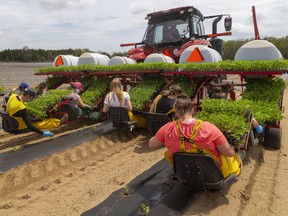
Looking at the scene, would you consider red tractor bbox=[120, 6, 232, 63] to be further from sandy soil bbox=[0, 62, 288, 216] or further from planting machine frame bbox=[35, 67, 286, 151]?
sandy soil bbox=[0, 62, 288, 216]

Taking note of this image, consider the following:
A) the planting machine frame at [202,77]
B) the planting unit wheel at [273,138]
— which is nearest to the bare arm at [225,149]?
the planting machine frame at [202,77]

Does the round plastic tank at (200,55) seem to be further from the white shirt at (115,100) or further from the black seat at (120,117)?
the black seat at (120,117)

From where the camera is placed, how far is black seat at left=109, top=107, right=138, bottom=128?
18.8 feet

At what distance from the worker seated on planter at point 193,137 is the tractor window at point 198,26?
218 inches

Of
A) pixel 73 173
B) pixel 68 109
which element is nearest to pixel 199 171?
pixel 73 173

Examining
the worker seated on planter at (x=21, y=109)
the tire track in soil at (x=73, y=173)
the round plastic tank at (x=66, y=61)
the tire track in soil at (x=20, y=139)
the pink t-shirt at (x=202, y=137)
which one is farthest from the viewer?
the round plastic tank at (x=66, y=61)

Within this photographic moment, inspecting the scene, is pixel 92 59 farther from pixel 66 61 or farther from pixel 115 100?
pixel 115 100

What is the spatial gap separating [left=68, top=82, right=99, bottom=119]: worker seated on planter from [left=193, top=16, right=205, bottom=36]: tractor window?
3675mm

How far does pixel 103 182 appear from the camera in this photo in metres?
3.94

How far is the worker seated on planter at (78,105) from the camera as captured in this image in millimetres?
→ 6547

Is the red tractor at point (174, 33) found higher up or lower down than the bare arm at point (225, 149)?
higher up

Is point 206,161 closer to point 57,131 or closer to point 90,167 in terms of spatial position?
point 90,167

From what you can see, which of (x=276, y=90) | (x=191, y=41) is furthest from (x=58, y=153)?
(x=191, y=41)

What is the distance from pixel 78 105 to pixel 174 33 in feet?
11.5
